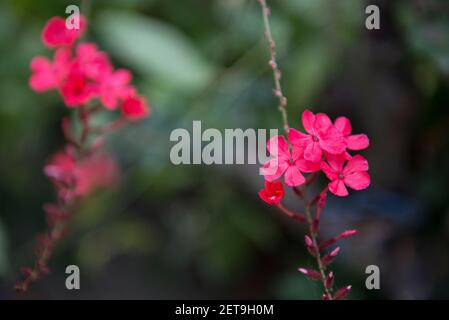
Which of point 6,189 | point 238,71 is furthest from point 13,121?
point 238,71

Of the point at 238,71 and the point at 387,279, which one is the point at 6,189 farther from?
the point at 387,279

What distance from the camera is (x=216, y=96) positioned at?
5.29 feet

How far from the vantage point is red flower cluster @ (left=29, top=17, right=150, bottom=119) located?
0.83 meters

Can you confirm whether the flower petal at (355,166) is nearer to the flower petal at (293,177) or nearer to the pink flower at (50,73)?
the flower petal at (293,177)

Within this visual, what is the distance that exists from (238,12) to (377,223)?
0.61 m

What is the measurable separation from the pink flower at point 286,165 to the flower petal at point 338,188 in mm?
24

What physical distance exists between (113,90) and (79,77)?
0.06 m

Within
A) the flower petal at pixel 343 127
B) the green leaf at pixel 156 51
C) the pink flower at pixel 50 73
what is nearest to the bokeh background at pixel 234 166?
the green leaf at pixel 156 51

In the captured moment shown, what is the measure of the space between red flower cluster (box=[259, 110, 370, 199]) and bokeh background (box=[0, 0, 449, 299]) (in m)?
0.58

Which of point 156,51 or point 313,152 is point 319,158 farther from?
point 156,51

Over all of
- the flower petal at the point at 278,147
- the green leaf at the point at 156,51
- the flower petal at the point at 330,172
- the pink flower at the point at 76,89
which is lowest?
the flower petal at the point at 330,172

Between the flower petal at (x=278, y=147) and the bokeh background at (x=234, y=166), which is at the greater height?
the bokeh background at (x=234, y=166)

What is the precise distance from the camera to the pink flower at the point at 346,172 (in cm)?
66

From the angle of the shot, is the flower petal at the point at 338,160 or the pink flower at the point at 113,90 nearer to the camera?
the flower petal at the point at 338,160
